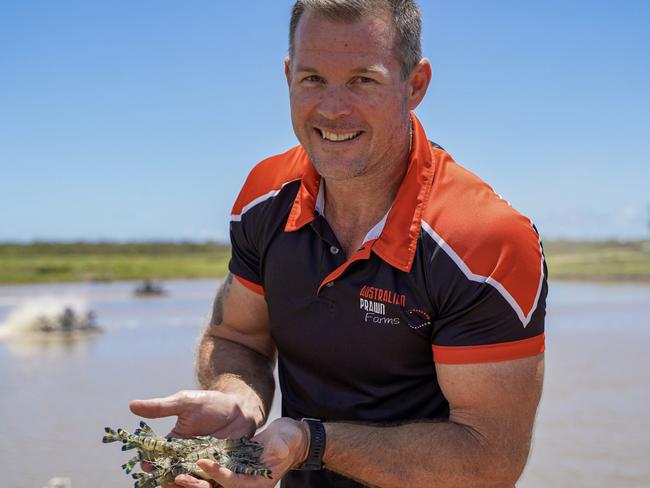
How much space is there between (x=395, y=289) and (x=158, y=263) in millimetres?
44358

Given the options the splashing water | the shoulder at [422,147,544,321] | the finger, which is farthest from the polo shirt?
the splashing water

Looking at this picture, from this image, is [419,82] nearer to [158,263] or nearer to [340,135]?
[340,135]

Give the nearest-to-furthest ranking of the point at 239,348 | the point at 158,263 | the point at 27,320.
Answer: the point at 239,348 → the point at 27,320 → the point at 158,263

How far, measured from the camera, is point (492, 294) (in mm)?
2770

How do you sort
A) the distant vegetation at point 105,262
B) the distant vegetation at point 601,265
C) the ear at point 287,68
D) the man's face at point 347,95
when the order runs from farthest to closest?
the distant vegetation at point 105,262 → the distant vegetation at point 601,265 → the ear at point 287,68 → the man's face at point 347,95

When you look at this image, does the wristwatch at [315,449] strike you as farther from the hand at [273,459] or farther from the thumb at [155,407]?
the thumb at [155,407]

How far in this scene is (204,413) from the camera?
3158 millimetres

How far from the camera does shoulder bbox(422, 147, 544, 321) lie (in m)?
2.79

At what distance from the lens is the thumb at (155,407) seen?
2.95 m

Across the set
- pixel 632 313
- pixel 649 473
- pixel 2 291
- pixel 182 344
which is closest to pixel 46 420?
pixel 182 344

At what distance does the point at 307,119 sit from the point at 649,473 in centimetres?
732

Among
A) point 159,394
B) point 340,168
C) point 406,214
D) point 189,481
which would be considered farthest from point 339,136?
point 159,394

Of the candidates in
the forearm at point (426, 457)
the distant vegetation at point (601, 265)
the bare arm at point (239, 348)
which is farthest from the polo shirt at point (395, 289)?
the distant vegetation at point (601, 265)

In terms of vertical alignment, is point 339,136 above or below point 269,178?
A: above
